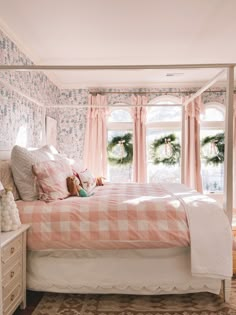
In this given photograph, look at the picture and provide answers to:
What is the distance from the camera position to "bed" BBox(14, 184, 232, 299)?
1876 mm

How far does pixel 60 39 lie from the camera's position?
2.89 meters

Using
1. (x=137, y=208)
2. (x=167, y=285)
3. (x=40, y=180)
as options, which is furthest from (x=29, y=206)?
(x=167, y=285)

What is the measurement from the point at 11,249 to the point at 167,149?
142 inches

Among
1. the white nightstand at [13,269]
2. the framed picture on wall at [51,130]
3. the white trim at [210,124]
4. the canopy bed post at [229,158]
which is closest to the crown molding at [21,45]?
the framed picture on wall at [51,130]

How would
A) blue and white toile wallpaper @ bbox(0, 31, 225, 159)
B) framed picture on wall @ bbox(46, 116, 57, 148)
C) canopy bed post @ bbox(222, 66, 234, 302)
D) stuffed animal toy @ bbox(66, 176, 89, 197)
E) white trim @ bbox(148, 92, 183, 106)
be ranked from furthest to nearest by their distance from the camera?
1. white trim @ bbox(148, 92, 183, 106)
2. framed picture on wall @ bbox(46, 116, 57, 148)
3. blue and white toile wallpaper @ bbox(0, 31, 225, 159)
4. stuffed animal toy @ bbox(66, 176, 89, 197)
5. canopy bed post @ bbox(222, 66, 234, 302)

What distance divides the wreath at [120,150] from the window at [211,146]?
4.35 feet

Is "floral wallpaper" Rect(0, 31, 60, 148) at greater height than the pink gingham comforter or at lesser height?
greater

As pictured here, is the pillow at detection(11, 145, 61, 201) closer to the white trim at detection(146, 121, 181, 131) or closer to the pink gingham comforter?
the pink gingham comforter

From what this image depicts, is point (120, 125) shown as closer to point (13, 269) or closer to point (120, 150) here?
point (120, 150)

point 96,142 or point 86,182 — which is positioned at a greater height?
point 96,142

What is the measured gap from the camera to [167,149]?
15.9 ft

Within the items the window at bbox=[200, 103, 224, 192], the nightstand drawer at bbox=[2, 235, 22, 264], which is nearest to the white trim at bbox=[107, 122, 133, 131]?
the window at bbox=[200, 103, 224, 192]

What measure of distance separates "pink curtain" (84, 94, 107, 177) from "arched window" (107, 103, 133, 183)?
170 mm

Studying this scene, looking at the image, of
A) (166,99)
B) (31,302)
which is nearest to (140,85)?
(166,99)
